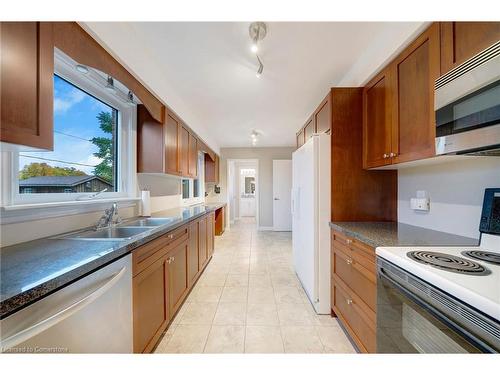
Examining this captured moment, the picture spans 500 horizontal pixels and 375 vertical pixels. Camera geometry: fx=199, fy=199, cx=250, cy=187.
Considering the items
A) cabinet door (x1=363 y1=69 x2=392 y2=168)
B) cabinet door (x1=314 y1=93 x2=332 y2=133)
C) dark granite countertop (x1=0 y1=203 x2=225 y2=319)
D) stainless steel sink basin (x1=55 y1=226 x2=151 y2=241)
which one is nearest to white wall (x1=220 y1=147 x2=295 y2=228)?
cabinet door (x1=314 y1=93 x2=332 y2=133)

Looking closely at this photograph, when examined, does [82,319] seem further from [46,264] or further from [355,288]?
[355,288]

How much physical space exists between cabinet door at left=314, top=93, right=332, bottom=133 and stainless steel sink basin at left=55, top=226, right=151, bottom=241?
6.36 ft

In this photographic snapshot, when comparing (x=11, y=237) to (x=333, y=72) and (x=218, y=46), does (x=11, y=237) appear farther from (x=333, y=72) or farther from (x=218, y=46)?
(x=333, y=72)

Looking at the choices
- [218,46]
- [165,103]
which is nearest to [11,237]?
[165,103]

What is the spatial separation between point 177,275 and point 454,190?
2285 millimetres

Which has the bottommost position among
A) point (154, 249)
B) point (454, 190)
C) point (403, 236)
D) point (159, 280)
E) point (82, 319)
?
point (159, 280)

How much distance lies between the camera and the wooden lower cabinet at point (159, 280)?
4.07ft

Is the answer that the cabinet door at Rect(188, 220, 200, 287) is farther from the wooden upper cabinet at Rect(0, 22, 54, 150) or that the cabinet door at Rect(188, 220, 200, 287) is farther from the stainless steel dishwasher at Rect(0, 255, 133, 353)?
the wooden upper cabinet at Rect(0, 22, 54, 150)

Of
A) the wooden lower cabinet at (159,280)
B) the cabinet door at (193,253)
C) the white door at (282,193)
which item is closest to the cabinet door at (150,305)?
the wooden lower cabinet at (159,280)

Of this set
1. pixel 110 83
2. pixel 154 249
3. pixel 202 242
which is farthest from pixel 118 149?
pixel 202 242

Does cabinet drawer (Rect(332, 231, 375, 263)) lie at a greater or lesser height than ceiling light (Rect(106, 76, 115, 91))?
lesser

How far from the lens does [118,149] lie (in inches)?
83.5

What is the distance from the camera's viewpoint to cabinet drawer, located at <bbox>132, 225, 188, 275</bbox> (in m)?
1.22
